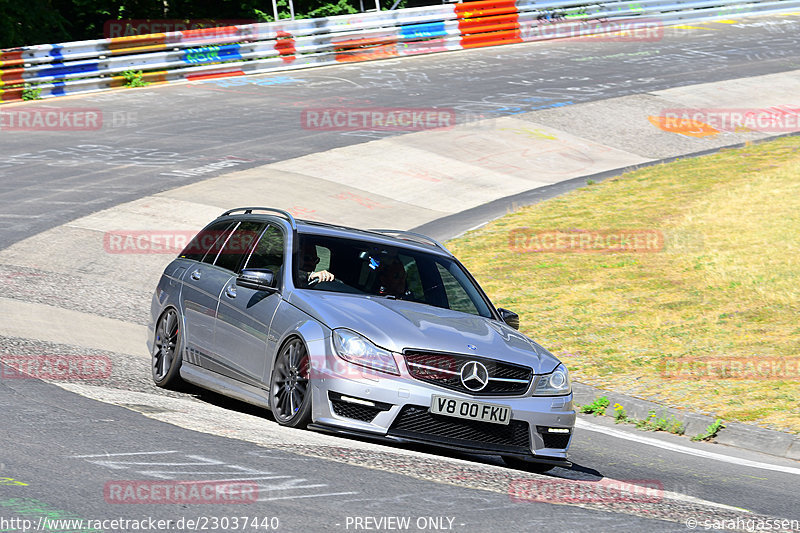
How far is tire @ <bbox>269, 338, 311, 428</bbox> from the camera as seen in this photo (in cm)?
741

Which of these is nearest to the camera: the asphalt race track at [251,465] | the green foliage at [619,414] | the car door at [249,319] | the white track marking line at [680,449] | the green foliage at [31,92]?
the asphalt race track at [251,465]

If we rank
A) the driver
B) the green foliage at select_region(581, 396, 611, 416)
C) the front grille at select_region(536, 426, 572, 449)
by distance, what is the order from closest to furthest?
1. the front grille at select_region(536, 426, 572, 449)
2. the driver
3. the green foliage at select_region(581, 396, 611, 416)

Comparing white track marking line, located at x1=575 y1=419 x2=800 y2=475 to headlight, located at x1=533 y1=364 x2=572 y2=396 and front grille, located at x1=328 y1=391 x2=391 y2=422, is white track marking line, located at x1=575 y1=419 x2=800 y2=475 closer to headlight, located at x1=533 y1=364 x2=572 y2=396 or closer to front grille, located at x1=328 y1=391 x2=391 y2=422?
headlight, located at x1=533 y1=364 x2=572 y2=396

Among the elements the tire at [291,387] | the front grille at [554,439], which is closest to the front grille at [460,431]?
the front grille at [554,439]

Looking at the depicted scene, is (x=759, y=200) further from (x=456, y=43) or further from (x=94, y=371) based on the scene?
(x=456, y=43)

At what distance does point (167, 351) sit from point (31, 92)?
18.8 m

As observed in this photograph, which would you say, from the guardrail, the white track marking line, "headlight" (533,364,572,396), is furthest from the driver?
the guardrail

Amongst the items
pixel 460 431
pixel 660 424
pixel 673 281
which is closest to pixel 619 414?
pixel 660 424

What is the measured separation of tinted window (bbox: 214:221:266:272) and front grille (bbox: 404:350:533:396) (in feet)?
7.82

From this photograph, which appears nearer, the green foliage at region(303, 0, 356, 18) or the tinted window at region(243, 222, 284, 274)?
the tinted window at region(243, 222, 284, 274)

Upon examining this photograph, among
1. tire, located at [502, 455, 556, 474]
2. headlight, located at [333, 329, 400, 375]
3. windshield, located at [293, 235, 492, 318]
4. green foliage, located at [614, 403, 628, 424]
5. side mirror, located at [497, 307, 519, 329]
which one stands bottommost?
green foliage, located at [614, 403, 628, 424]

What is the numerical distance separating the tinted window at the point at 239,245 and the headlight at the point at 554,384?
283cm

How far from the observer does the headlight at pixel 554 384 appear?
299 inches

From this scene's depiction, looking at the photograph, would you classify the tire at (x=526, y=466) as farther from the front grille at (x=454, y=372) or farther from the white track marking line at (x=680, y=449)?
the white track marking line at (x=680, y=449)
